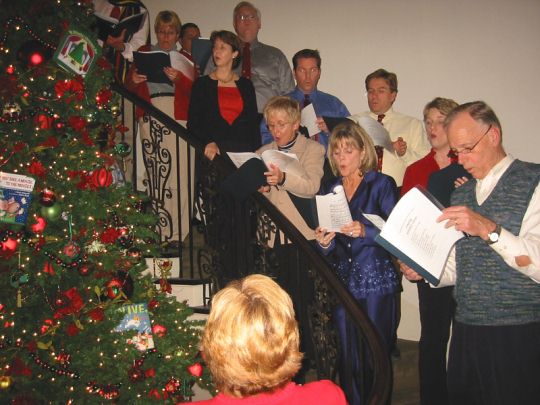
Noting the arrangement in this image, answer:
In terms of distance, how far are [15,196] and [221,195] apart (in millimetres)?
1454

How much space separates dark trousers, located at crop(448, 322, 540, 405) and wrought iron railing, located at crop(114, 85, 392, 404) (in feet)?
1.42

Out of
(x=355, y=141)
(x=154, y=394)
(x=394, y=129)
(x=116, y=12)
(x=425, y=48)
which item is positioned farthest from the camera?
(x=425, y=48)

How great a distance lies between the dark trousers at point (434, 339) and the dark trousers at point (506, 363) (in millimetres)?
1003

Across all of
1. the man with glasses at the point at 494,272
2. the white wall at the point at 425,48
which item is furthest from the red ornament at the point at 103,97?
the white wall at the point at 425,48

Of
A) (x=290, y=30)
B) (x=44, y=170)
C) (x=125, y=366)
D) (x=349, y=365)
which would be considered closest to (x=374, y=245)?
(x=349, y=365)

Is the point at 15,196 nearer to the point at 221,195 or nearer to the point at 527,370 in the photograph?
the point at 221,195

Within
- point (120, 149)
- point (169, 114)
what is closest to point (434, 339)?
point (120, 149)

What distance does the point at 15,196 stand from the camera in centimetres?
280

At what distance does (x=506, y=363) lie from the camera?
2291 millimetres

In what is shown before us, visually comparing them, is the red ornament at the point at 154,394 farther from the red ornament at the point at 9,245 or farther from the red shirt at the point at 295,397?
the red shirt at the point at 295,397

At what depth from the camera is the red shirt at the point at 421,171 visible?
150 inches

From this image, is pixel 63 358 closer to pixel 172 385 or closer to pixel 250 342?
pixel 172 385

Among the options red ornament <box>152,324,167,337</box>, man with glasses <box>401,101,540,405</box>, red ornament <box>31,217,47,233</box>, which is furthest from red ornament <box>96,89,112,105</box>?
man with glasses <box>401,101,540,405</box>

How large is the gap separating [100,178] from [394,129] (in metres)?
2.56
